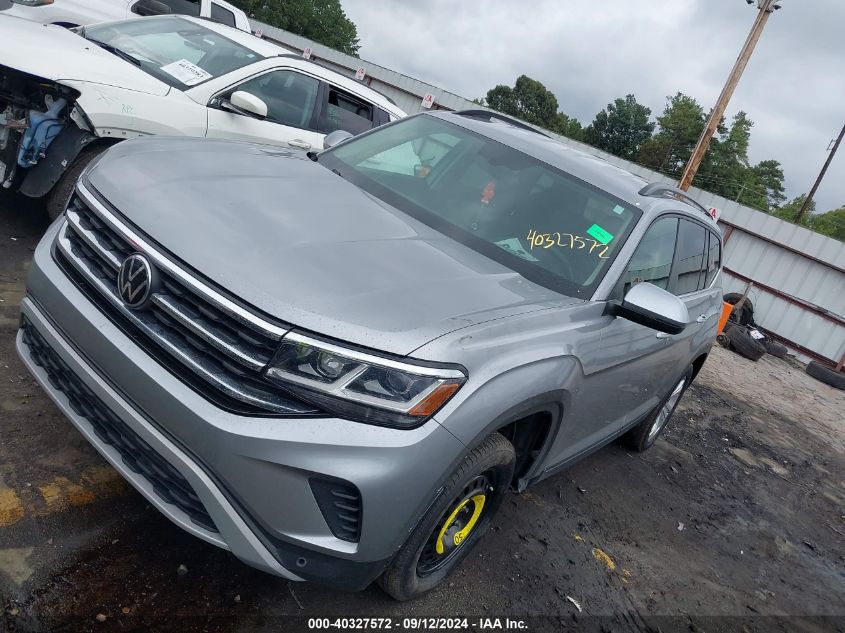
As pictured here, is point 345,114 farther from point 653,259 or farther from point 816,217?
point 816,217

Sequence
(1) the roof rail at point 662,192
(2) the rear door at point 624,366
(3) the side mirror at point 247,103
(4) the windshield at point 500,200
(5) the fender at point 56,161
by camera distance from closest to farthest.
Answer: (2) the rear door at point 624,366 < (4) the windshield at point 500,200 < (1) the roof rail at point 662,192 < (5) the fender at point 56,161 < (3) the side mirror at point 247,103

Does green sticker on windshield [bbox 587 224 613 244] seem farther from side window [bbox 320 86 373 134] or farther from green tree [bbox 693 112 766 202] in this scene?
green tree [bbox 693 112 766 202]

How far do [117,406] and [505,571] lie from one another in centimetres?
197

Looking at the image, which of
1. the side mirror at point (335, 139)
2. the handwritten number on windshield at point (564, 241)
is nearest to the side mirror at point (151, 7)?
the side mirror at point (335, 139)

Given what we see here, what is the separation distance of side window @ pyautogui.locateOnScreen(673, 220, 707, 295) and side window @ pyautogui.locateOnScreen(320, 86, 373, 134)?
124 inches

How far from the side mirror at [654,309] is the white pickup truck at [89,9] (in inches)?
256

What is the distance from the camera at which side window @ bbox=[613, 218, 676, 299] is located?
10.6 ft

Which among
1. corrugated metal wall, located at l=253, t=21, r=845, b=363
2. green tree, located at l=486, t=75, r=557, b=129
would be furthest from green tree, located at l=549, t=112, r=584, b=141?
corrugated metal wall, located at l=253, t=21, r=845, b=363

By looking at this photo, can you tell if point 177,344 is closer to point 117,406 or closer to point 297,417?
point 117,406

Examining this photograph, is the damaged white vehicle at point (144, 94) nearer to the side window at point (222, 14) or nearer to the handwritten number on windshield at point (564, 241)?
the handwritten number on windshield at point (564, 241)

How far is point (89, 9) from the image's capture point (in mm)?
8500

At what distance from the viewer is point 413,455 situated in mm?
2035

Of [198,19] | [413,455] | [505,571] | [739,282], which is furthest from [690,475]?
[739,282]

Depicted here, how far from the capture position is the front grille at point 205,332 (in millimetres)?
2010
